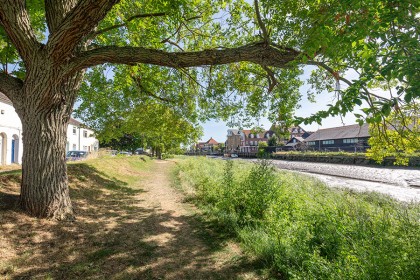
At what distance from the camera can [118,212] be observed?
7.63 metres

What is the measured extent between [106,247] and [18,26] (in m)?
5.12

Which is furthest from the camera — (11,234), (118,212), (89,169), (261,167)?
(89,169)

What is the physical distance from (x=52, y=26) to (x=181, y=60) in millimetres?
3405

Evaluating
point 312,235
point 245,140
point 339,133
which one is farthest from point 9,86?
point 245,140

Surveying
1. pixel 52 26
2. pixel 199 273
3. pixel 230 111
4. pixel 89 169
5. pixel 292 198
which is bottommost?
pixel 199 273

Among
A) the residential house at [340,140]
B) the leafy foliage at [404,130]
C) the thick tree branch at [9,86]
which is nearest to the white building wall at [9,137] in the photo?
the thick tree branch at [9,86]

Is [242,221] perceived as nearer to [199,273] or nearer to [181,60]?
[199,273]

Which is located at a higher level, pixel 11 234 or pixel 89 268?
pixel 11 234

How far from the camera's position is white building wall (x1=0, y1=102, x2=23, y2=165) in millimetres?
21016

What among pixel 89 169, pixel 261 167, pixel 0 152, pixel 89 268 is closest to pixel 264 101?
pixel 261 167

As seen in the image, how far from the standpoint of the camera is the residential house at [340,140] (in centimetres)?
4872

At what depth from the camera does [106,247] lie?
4898 mm

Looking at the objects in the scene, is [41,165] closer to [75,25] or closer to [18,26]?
[18,26]

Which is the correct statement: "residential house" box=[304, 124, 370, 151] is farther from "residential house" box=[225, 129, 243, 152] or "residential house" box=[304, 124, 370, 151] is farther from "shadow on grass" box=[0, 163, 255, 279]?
"shadow on grass" box=[0, 163, 255, 279]
